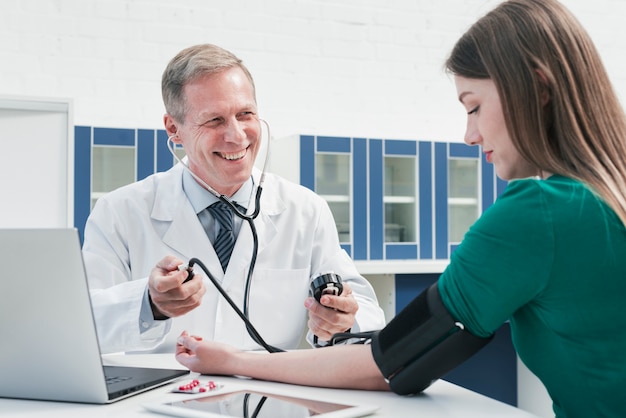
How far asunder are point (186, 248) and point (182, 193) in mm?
151

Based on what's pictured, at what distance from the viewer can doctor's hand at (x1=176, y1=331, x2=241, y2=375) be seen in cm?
96

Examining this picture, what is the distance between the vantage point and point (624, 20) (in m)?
3.77

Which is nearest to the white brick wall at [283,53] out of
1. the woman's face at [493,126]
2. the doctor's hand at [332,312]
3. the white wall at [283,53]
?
the white wall at [283,53]

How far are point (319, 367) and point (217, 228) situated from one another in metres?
0.69

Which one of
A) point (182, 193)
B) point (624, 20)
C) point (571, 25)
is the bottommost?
point (182, 193)

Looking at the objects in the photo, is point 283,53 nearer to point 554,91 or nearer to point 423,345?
point 554,91

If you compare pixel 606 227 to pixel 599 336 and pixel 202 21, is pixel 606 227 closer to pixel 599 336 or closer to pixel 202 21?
pixel 599 336

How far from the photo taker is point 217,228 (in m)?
1.53

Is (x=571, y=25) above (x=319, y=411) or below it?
above

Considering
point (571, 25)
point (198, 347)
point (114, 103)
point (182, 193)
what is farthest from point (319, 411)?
point (114, 103)

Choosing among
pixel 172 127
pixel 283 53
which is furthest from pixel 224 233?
pixel 283 53

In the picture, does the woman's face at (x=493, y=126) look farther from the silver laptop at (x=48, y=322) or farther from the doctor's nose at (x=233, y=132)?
the doctor's nose at (x=233, y=132)

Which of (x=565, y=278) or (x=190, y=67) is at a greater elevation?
(x=190, y=67)

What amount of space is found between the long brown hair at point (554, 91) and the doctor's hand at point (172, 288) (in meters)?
0.53
